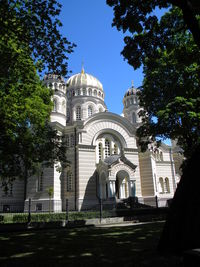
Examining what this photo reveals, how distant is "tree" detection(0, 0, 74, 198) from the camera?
10.2 metres

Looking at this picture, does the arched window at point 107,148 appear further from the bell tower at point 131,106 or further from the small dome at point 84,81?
the small dome at point 84,81

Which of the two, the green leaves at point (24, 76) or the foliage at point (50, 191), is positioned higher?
the green leaves at point (24, 76)

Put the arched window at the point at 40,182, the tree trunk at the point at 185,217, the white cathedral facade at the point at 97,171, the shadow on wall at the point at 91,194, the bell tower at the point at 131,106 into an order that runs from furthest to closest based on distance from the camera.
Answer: the bell tower at the point at 131,106, the arched window at the point at 40,182, the white cathedral facade at the point at 97,171, the shadow on wall at the point at 91,194, the tree trunk at the point at 185,217

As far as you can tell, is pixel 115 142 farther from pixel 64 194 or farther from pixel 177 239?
pixel 177 239

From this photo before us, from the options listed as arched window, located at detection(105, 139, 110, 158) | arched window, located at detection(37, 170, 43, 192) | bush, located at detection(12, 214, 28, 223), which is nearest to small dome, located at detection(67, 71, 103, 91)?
arched window, located at detection(105, 139, 110, 158)

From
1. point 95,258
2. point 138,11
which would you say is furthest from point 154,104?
point 95,258

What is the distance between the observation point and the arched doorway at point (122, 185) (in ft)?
95.5

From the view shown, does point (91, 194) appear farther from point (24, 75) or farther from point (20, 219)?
point (24, 75)

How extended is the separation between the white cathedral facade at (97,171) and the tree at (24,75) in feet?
24.8

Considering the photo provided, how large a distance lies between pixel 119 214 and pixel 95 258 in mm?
13341

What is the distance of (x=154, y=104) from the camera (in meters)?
19.5

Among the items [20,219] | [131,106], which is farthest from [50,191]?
[131,106]

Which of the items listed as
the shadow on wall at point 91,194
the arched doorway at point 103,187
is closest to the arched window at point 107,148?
the arched doorway at point 103,187

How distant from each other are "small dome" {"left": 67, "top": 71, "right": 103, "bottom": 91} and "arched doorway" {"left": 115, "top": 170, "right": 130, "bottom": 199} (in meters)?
18.9
